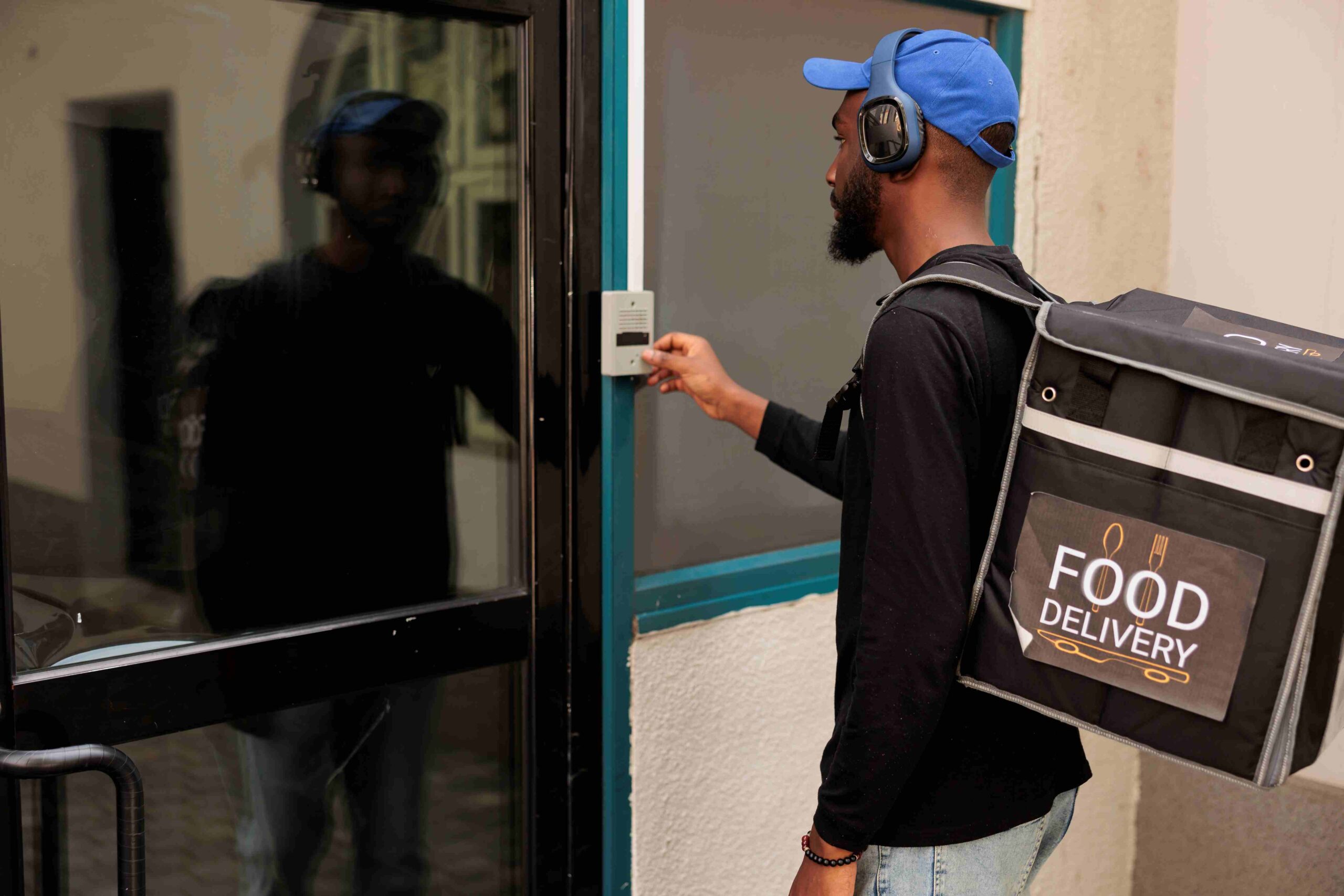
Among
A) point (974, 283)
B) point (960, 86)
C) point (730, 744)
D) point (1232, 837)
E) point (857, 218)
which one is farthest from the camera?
point (1232, 837)

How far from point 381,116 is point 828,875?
1273 mm

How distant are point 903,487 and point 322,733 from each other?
1028 millimetres

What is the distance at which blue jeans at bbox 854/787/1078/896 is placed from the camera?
1413mm

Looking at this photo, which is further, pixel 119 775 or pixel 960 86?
pixel 960 86

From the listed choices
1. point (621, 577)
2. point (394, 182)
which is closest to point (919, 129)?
point (394, 182)

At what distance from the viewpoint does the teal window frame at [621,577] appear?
1883 mm

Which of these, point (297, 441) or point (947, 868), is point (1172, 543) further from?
point (297, 441)

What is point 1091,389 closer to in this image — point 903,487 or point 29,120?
point 903,487

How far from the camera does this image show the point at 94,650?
1498 mm

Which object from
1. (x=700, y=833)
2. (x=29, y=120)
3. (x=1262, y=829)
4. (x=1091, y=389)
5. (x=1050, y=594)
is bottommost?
(x=1262, y=829)

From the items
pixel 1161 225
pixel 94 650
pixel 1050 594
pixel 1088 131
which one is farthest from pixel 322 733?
pixel 1161 225

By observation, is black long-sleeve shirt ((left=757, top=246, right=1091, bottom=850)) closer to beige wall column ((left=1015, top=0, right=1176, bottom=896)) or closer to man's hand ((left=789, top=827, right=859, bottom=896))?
man's hand ((left=789, top=827, right=859, bottom=896))

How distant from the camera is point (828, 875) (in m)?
1.39

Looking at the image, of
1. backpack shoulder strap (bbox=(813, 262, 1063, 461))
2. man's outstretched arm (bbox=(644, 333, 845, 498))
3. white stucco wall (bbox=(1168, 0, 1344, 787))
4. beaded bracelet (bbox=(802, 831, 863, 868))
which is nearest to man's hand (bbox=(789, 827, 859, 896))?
beaded bracelet (bbox=(802, 831, 863, 868))
